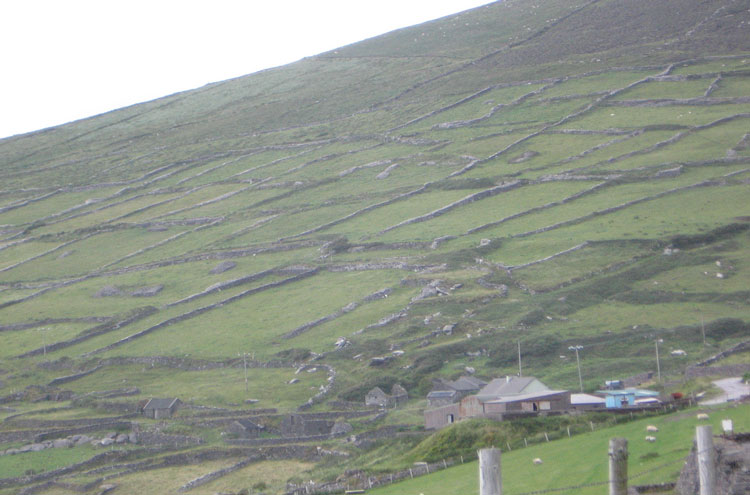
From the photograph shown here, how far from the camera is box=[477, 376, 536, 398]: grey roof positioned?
39291 mm

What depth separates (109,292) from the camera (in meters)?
79.9

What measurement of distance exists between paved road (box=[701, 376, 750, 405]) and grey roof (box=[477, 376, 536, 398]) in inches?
298

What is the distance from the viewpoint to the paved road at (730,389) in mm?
30125

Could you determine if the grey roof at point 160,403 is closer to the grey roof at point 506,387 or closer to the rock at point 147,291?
the grey roof at point 506,387

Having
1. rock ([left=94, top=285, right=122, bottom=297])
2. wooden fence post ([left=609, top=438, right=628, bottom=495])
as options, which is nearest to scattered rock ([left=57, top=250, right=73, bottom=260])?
rock ([left=94, top=285, right=122, bottom=297])

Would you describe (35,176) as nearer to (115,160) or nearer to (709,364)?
(115,160)

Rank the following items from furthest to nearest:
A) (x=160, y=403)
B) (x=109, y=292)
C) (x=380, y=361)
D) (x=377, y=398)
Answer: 1. (x=109, y=292)
2. (x=380, y=361)
3. (x=160, y=403)
4. (x=377, y=398)

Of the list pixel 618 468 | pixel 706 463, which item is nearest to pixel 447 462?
pixel 706 463

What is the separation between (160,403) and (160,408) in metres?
0.60

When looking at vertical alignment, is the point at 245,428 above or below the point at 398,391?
above

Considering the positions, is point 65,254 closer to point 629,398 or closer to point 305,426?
point 305,426

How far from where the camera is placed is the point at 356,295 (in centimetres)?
6675

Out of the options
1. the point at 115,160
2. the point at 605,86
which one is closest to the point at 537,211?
the point at 605,86

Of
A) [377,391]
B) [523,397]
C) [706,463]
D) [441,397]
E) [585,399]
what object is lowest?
[377,391]
